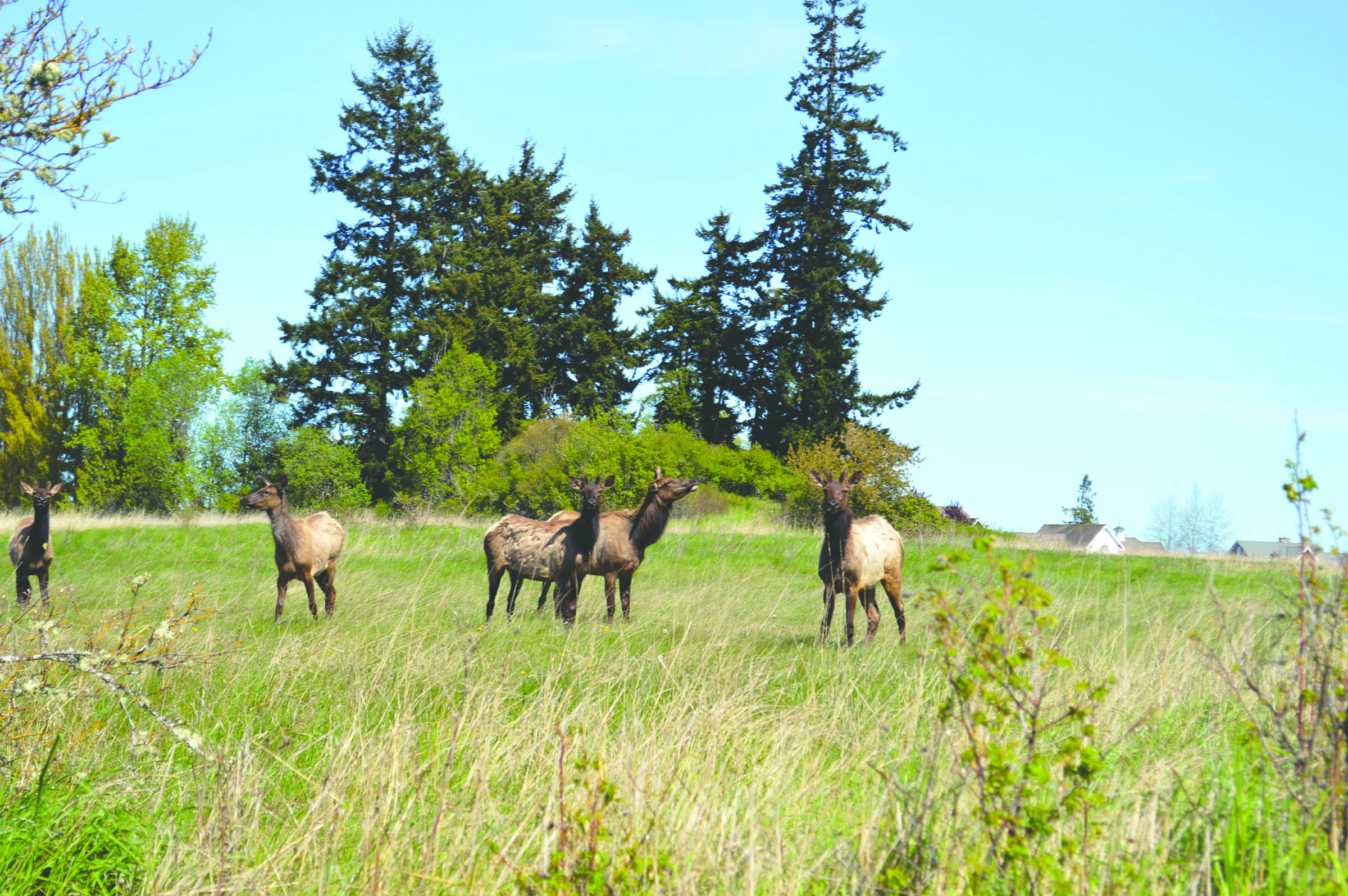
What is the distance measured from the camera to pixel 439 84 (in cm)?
4062

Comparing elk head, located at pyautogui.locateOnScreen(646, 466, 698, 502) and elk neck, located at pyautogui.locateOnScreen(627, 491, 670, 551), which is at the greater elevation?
elk head, located at pyautogui.locateOnScreen(646, 466, 698, 502)

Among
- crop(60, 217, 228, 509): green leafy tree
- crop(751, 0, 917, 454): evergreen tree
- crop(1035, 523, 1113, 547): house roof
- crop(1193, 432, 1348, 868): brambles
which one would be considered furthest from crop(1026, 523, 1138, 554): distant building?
crop(1193, 432, 1348, 868): brambles

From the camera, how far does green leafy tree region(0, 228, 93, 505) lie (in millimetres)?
38875


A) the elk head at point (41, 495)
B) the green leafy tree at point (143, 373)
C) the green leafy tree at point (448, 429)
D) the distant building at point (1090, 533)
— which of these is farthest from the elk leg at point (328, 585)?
the distant building at point (1090, 533)

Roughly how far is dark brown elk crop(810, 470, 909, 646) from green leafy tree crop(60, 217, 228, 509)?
116ft

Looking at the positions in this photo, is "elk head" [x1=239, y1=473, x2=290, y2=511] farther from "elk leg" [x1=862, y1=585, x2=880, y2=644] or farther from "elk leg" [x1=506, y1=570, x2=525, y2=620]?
"elk leg" [x1=862, y1=585, x2=880, y2=644]

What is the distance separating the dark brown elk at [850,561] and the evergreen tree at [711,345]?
30.3m

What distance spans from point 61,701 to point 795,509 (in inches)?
1022

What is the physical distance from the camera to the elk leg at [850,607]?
875cm

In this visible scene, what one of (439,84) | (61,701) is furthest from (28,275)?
(61,701)

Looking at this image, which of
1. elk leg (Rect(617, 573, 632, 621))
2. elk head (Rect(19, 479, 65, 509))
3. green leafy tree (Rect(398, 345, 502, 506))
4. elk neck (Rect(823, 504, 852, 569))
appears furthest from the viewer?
green leafy tree (Rect(398, 345, 502, 506))

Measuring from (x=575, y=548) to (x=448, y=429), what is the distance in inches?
972

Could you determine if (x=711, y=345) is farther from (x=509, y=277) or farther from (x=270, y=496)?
(x=270, y=496)

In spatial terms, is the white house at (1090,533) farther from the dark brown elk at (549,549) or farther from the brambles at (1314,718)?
the brambles at (1314,718)
